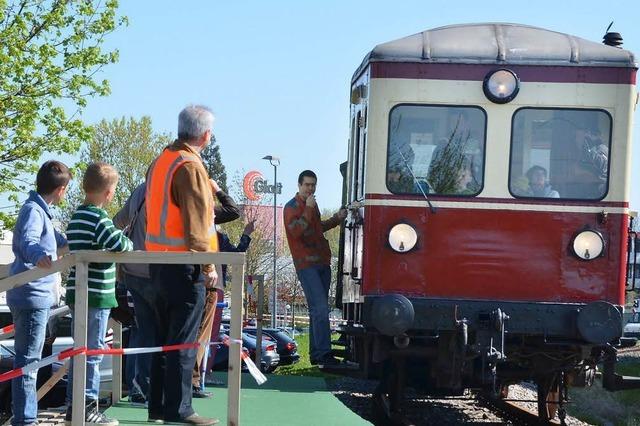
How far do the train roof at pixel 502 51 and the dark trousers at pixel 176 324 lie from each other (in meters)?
4.06

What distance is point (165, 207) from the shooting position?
7.15 meters

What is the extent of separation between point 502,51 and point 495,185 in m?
1.18

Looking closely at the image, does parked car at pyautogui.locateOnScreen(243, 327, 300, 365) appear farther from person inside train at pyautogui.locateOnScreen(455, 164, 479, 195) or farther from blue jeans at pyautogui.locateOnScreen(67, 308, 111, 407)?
blue jeans at pyautogui.locateOnScreen(67, 308, 111, 407)

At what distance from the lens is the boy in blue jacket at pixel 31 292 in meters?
7.27

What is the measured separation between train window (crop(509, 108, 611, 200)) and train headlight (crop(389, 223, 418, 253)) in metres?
0.96

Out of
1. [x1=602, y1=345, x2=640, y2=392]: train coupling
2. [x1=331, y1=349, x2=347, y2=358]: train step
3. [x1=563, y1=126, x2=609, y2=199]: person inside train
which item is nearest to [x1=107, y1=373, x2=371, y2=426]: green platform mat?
[x1=331, y1=349, x2=347, y2=358]: train step

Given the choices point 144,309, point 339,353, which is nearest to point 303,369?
point 339,353

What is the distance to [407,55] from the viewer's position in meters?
10.5

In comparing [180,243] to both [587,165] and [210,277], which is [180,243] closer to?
[210,277]

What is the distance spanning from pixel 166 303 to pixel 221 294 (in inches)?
133

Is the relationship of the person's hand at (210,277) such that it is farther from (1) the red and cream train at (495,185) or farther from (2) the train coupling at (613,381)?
(2) the train coupling at (613,381)

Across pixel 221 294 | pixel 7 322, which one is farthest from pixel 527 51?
pixel 7 322

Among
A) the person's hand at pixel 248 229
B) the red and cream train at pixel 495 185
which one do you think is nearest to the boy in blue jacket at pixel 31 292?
the person's hand at pixel 248 229

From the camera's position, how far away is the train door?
10.8 m
